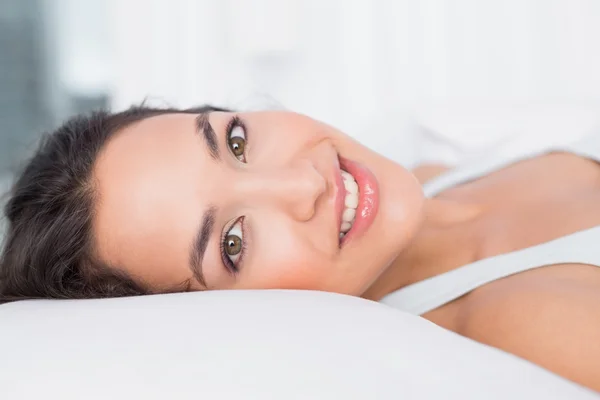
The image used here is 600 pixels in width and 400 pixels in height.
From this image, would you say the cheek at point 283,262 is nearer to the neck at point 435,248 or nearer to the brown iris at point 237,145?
the brown iris at point 237,145

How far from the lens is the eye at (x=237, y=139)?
3.72ft

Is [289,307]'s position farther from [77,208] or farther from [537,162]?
[537,162]

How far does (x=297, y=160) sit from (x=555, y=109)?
80 centimetres

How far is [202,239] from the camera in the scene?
3.41 feet

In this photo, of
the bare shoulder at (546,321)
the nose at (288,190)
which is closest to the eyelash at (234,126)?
the nose at (288,190)

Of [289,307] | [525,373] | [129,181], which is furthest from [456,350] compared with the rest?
[129,181]

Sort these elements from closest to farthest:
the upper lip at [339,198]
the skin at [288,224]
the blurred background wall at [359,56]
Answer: the skin at [288,224]
the upper lip at [339,198]
the blurred background wall at [359,56]

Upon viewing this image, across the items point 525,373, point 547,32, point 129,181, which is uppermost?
point 547,32

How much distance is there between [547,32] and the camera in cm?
193

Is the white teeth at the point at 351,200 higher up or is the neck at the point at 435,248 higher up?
the white teeth at the point at 351,200

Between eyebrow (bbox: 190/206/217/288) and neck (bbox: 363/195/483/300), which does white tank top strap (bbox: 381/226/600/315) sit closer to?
neck (bbox: 363/195/483/300)

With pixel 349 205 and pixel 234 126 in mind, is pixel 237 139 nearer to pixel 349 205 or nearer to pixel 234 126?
pixel 234 126

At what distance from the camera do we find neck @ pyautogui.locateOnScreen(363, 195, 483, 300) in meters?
1.26

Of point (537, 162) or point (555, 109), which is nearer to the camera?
point (537, 162)
